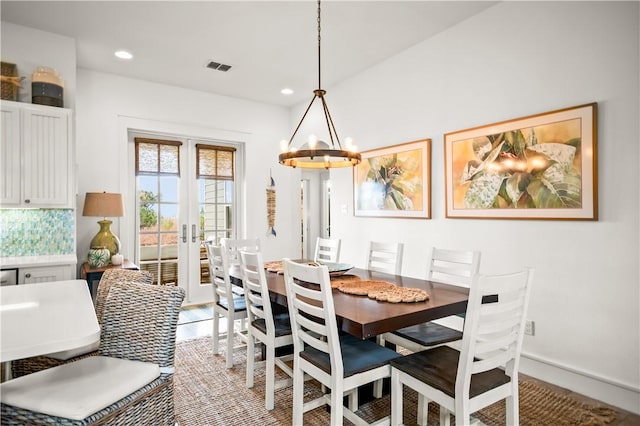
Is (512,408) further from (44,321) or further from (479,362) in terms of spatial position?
(44,321)

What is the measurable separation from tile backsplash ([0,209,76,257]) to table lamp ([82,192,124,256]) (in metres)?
0.33

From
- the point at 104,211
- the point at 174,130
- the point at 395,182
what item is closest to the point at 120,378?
the point at 104,211

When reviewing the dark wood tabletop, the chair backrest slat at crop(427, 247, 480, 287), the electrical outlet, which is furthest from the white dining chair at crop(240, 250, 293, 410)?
the electrical outlet

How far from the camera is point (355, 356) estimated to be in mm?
1977

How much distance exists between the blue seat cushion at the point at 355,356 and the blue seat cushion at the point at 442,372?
0.29 ft

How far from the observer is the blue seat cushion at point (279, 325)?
2451 millimetres

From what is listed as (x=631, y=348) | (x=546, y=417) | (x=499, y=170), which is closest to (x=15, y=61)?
(x=499, y=170)

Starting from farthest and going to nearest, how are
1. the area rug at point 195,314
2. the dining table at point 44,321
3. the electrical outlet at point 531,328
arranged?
the area rug at point 195,314 → the electrical outlet at point 531,328 → the dining table at point 44,321

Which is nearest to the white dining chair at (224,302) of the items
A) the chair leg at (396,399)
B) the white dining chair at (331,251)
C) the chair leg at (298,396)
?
the white dining chair at (331,251)

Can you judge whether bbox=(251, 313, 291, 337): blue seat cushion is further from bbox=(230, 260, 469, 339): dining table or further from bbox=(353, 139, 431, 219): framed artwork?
bbox=(353, 139, 431, 219): framed artwork

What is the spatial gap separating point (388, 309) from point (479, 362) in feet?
1.57

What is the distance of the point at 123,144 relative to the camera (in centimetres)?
444

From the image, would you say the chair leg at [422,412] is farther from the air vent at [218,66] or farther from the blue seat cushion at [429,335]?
the air vent at [218,66]

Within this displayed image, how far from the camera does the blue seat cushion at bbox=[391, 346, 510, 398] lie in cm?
166
